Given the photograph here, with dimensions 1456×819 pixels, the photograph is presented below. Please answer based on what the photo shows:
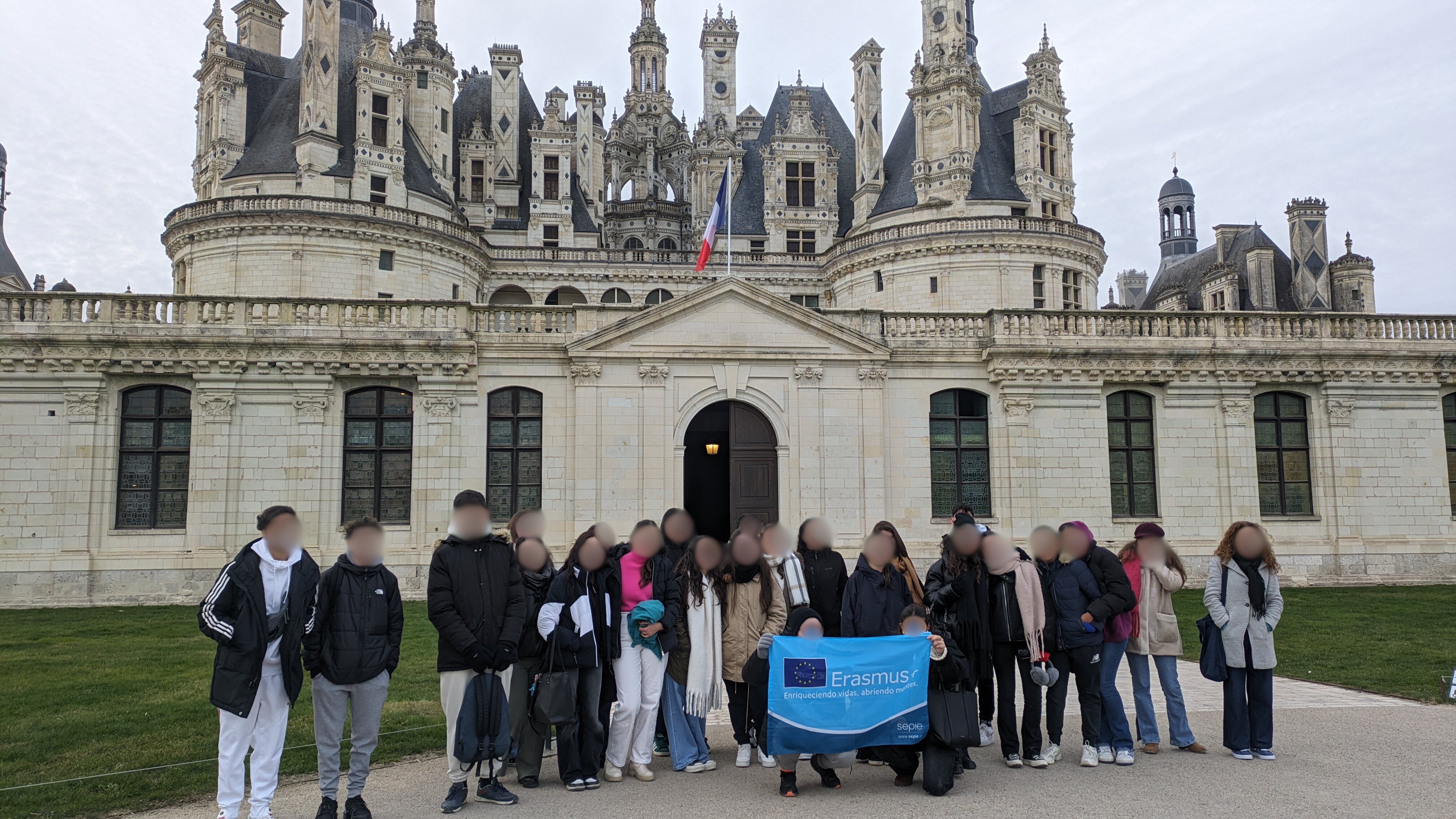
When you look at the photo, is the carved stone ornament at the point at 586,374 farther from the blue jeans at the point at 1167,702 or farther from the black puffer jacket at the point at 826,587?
the blue jeans at the point at 1167,702

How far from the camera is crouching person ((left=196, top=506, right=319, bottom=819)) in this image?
20.1 ft

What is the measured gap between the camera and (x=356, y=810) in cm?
653

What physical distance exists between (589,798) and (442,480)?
49.2 ft

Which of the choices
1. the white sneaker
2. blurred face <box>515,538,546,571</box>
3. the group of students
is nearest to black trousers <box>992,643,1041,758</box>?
the group of students

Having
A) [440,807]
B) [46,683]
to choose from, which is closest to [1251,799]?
[440,807]

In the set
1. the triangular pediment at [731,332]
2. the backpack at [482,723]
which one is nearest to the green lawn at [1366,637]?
the triangular pediment at [731,332]

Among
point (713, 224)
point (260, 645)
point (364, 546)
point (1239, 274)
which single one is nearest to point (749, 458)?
point (713, 224)

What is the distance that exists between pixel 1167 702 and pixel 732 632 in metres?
4.18

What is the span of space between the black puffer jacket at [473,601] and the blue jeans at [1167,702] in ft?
18.2

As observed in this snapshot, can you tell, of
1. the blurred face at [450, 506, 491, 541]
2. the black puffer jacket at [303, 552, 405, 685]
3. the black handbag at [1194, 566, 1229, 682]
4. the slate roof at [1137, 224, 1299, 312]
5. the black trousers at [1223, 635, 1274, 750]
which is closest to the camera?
the black puffer jacket at [303, 552, 405, 685]

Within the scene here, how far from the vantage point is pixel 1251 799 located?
274 inches

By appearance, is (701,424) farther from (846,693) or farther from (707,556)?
(846,693)

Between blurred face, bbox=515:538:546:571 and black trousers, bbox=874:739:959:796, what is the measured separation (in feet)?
10.4

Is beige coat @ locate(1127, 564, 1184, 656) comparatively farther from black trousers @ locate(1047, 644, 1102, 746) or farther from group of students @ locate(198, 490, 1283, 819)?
black trousers @ locate(1047, 644, 1102, 746)
